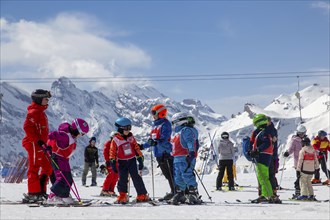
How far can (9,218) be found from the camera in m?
6.73

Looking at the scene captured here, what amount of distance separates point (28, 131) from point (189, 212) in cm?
383

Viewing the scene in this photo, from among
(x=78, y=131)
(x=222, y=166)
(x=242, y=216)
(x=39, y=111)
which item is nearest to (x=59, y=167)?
(x=78, y=131)

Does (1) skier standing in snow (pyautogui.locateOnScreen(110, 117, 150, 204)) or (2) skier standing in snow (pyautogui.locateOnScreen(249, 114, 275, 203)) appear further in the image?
(2) skier standing in snow (pyautogui.locateOnScreen(249, 114, 275, 203))

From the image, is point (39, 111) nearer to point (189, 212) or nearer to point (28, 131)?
point (28, 131)

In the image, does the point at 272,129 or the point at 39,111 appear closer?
the point at 39,111

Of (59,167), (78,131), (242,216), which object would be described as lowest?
(242,216)

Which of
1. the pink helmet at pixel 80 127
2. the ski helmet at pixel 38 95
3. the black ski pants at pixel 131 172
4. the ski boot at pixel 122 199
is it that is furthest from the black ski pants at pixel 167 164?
the ski helmet at pixel 38 95

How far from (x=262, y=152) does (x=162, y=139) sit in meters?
2.19

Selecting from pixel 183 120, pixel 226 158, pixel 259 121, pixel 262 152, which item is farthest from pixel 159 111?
pixel 226 158

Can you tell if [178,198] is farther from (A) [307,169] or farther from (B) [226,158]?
(B) [226,158]

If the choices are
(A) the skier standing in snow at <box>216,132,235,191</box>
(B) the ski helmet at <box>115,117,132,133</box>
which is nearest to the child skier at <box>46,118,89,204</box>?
(B) the ski helmet at <box>115,117,132,133</box>

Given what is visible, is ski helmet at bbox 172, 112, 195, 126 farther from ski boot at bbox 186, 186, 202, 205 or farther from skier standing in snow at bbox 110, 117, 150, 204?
ski boot at bbox 186, 186, 202, 205

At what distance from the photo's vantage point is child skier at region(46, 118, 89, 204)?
347 inches

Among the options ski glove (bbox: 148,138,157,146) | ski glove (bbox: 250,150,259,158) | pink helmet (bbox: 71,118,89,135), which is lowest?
ski glove (bbox: 250,150,259,158)
